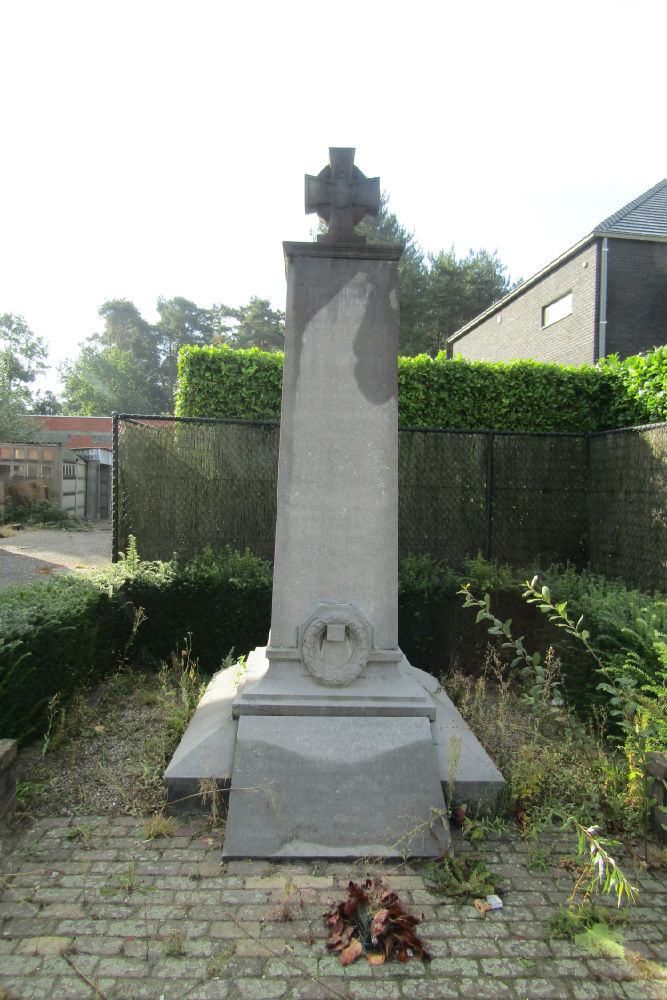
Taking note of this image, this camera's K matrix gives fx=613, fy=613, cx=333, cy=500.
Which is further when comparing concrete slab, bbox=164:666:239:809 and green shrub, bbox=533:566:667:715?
green shrub, bbox=533:566:667:715

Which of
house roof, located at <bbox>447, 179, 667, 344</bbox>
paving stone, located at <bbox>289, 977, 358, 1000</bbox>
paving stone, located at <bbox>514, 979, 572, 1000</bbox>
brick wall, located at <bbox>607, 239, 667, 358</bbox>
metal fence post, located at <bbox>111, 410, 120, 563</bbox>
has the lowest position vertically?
paving stone, located at <bbox>514, 979, 572, 1000</bbox>

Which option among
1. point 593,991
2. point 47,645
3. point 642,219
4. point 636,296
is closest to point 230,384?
point 47,645

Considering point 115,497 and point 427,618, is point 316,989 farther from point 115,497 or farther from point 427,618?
point 115,497

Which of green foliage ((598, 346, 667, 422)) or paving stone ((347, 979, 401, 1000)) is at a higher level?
green foliage ((598, 346, 667, 422))

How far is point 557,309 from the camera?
664 inches

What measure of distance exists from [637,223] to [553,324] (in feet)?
9.89

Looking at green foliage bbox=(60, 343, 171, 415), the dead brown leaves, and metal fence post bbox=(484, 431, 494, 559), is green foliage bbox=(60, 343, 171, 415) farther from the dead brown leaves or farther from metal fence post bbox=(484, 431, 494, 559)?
the dead brown leaves

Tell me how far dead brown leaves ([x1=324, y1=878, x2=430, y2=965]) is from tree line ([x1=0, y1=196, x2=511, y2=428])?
12951mm

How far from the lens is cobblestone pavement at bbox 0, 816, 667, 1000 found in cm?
213

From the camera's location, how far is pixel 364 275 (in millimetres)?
3598

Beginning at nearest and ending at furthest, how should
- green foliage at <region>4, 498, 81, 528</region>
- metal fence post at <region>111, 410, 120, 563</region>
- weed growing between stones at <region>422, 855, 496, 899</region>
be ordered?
weed growing between stones at <region>422, 855, 496, 899</region> → metal fence post at <region>111, 410, 120, 563</region> → green foliage at <region>4, 498, 81, 528</region>

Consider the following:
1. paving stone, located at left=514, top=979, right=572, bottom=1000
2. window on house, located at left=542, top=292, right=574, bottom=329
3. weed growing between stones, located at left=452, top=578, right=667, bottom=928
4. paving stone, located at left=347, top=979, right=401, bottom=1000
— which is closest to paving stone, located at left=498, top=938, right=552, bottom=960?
paving stone, located at left=514, top=979, right=572, bottom=1000

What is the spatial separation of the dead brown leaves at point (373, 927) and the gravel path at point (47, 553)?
681 cm

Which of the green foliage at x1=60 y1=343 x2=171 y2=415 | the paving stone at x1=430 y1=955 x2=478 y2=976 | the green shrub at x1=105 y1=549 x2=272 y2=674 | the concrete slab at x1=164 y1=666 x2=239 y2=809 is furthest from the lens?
the green foliage at x1=60 y1=343 x2=171 y2=415
